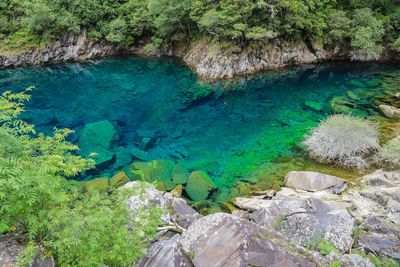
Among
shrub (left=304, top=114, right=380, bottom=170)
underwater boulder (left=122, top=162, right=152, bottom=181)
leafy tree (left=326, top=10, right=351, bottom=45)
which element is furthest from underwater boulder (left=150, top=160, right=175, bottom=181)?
leafy tree (left=326, top=10, right=351, bottom=45)

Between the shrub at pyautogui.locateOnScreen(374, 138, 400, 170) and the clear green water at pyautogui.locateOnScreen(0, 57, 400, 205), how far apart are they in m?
2.42

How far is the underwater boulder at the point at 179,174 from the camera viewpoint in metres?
9.42

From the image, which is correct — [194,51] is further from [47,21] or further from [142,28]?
[47,21]

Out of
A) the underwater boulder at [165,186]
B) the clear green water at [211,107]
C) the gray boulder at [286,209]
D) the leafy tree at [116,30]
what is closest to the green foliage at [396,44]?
the clear green water at [211,107]

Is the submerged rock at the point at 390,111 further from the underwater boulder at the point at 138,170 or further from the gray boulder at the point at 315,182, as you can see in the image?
the underwater boulder at the point at 138,170

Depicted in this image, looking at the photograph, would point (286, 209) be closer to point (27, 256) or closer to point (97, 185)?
point (27, 256)

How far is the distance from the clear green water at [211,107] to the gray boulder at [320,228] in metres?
3.38

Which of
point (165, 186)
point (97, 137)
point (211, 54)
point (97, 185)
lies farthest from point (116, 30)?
point (165, 186)

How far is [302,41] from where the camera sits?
2362 cm

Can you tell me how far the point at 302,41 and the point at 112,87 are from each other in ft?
66.5

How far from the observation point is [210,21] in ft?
63.5

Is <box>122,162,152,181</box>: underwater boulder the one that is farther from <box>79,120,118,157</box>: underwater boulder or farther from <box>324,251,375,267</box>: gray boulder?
<box>324,251,375,267</box>: gray boulder

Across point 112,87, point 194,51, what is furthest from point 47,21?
point 194,51

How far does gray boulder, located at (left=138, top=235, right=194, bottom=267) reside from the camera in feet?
14.1
